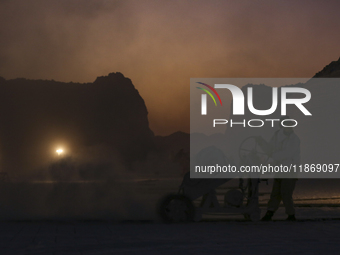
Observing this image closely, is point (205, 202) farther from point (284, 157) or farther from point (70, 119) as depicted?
point (70, 119)

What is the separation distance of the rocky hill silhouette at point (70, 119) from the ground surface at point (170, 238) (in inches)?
3960

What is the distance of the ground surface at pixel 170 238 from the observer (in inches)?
207

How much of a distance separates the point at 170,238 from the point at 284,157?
3.33 metres

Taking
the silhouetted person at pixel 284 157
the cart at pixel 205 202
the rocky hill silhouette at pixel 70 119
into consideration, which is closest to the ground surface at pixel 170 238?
the cart at pixel 205 202

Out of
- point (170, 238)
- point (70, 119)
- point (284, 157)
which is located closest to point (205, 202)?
point (284, 157)

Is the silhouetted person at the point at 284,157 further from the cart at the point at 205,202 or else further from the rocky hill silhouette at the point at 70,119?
the rocky hill silhouette at the point at 70,119

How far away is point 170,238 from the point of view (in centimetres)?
613

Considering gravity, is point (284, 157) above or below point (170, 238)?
above

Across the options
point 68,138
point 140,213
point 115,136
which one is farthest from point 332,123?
point 140,213

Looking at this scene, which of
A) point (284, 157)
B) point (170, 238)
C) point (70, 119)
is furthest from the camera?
point (70, 119)

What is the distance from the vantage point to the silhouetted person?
27.1ft

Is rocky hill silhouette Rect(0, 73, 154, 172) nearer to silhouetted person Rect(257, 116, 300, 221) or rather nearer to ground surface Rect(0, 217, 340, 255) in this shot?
silhouetted person Rect(257, 116, 300, 221)

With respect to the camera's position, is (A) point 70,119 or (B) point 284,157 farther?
(A) point 70,119

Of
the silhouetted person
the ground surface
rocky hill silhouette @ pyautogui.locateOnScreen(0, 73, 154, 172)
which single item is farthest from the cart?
rocky hill silhouette @ pyautogui.locateOnScreen(0, 73, 154, 172)
